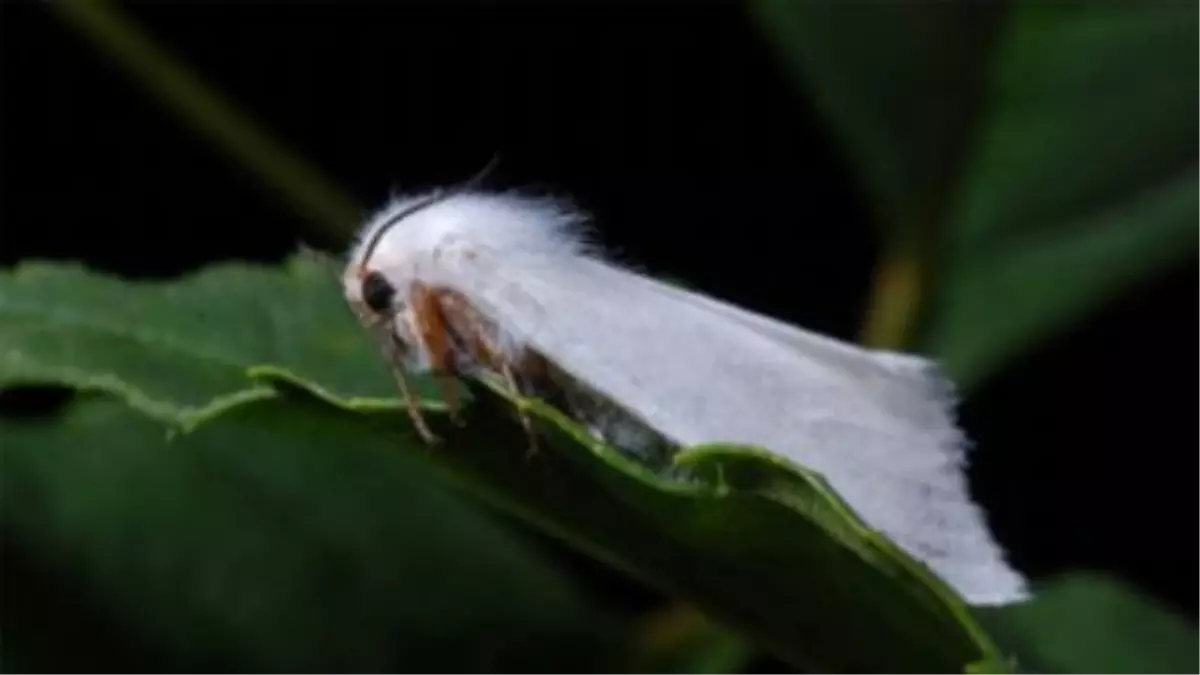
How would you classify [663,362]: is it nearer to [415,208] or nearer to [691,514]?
[415,208]

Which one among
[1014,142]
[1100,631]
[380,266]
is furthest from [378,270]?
[1014,142]

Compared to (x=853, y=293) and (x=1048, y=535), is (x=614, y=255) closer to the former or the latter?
(x=1048, y=535)

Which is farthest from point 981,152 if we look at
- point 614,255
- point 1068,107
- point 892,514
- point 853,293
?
point 892,514

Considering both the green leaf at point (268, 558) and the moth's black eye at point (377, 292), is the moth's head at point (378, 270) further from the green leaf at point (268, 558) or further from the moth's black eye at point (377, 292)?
the green leaf at point (268, 558)

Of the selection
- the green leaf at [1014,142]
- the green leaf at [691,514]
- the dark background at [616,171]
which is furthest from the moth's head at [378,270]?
the dark background at [616,171]

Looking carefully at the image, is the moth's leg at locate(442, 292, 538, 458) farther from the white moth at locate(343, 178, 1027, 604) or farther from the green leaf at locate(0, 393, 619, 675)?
the green leaf at locate(0, 393, 619, 675)

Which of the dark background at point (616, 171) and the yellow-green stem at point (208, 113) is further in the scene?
the dark background at point (616, 171)
